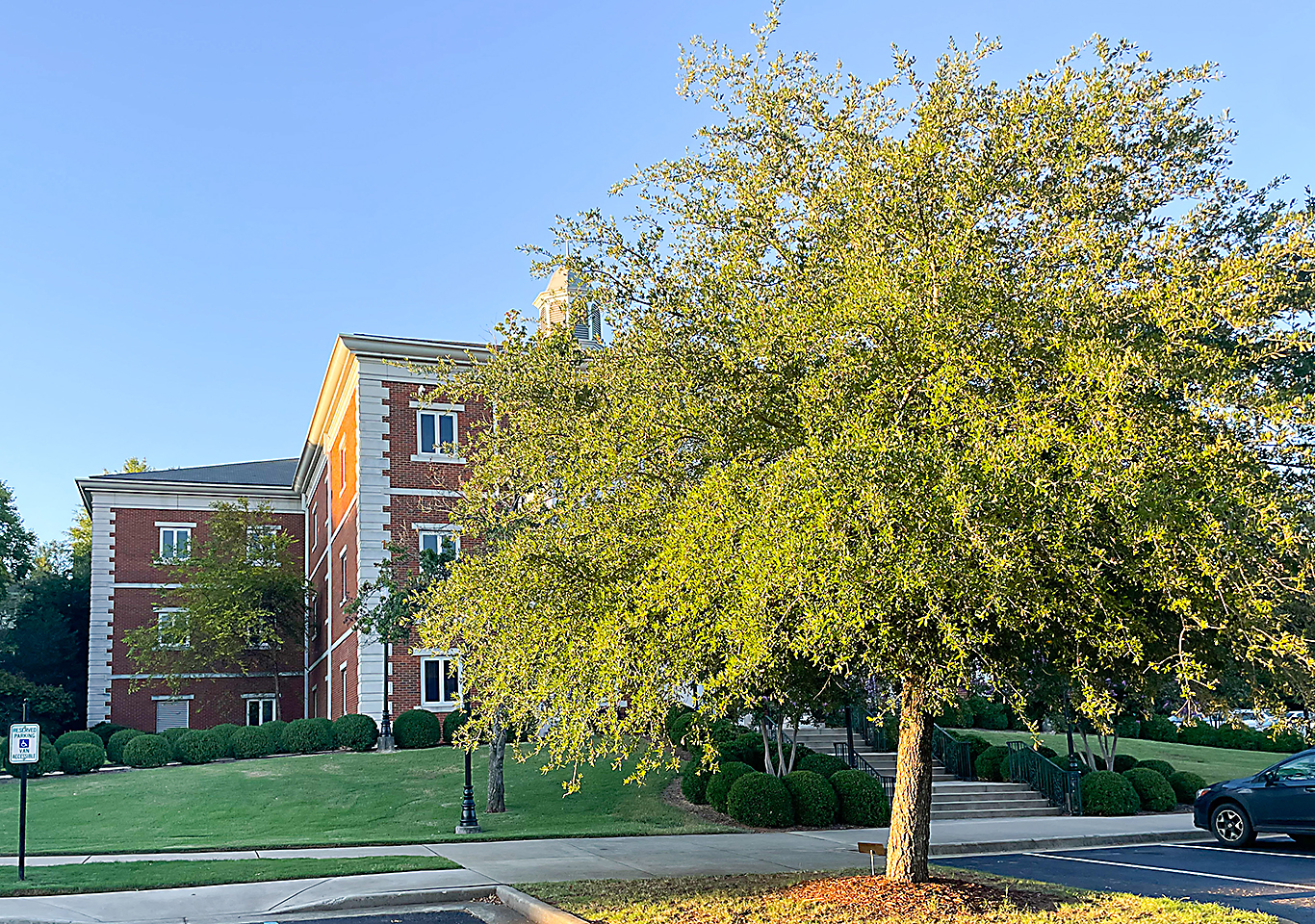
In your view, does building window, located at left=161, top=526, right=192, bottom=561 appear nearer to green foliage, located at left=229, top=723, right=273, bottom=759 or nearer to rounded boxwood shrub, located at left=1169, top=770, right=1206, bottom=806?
green foliage, located at left=229, top=723, right=273, bottom=759

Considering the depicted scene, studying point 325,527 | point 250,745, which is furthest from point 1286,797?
point 325,527

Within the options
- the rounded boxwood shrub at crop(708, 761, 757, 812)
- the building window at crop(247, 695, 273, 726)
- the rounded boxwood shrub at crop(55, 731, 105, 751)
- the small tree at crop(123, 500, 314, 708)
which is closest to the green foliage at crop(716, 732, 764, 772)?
the rounded boxwood shrub at crop(708, 761, 757, 812)

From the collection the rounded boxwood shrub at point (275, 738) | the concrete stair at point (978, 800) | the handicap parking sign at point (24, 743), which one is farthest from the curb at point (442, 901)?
the rounded boxwood shrub at point (275, 738)

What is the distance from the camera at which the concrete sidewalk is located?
11.8 meters

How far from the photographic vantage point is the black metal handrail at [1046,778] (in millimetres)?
21812

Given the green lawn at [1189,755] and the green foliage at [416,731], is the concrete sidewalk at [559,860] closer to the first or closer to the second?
the green lawn at [1189,755]

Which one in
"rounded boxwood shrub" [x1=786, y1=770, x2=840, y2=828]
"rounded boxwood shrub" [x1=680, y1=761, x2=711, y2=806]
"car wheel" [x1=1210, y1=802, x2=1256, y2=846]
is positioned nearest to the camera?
"car wheel" [x1=1210, y1=802, x2=1256, y2=846]

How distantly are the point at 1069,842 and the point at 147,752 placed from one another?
2553 centimetres

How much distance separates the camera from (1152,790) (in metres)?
22.4

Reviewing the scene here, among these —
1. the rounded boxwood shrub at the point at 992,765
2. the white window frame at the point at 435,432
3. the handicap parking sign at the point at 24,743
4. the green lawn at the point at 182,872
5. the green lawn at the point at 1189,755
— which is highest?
the white window frame at the point at 435,432

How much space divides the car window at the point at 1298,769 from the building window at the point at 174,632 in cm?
3527

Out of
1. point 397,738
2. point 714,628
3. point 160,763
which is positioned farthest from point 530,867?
point 160,763

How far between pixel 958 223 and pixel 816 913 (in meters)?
6.27

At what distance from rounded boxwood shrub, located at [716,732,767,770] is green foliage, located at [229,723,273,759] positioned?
15404 millimetres
